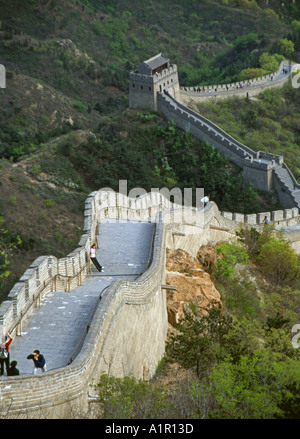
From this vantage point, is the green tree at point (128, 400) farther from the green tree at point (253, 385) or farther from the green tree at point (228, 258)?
the green tree at point (228, 258)

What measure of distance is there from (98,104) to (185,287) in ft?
173

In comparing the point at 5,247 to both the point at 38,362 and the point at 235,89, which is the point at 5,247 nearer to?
the point at 38,362

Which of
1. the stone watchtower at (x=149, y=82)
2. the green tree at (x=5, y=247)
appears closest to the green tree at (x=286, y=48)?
the stone watchtower at (x=149, y=82)

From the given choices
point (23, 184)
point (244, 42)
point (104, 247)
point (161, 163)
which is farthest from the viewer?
point (244, 42)

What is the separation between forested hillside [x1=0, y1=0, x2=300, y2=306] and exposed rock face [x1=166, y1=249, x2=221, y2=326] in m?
6.44

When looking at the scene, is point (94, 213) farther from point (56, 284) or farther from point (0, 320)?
point (0, 320)

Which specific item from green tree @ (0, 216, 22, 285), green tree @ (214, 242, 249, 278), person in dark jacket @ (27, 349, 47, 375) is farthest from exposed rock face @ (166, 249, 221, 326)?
person in dark jacket @ (27, 349, 47, 375)

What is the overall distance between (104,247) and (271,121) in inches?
1466

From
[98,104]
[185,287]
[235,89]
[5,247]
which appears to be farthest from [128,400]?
[98,104]

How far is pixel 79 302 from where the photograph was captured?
62.7ft

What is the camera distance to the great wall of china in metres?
14.9

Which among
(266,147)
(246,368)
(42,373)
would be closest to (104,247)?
(246,368)

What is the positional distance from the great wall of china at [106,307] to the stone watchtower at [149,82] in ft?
70.2

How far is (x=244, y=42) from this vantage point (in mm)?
76812
